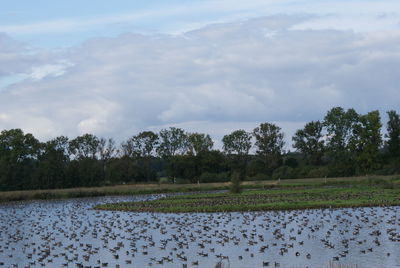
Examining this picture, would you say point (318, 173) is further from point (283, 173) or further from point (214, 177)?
point (214, 177)

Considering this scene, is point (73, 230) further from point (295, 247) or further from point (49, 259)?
point (295, 247)

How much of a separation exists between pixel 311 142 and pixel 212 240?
101m

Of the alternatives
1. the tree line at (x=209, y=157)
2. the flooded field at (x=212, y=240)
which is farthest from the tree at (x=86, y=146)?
the flooded field at (x=212, y=240)

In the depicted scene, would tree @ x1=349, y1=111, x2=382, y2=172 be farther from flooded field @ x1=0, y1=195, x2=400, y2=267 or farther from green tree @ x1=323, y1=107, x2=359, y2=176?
flooded field @ x1=0, y1=195, x2=400, y2=267

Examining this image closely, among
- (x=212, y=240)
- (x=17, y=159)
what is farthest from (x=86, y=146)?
(x=212, y=240)

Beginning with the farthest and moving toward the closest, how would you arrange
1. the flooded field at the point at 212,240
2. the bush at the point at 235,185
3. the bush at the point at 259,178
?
the bush at the point at 259,178
the bush at the point at 235,185
the flooded field at the point at 212,240

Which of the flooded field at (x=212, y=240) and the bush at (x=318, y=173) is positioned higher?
the bush at (x=318, y=173)

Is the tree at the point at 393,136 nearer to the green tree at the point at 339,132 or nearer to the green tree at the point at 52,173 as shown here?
the green tree at the point at 339,132

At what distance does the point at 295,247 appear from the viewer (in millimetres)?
33594

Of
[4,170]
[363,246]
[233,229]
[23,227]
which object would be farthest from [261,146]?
[363,246]

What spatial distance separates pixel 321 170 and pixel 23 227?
7186cm

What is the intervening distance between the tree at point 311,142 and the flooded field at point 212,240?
268 feet

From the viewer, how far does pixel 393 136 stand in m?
120

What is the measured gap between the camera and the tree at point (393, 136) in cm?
11912
